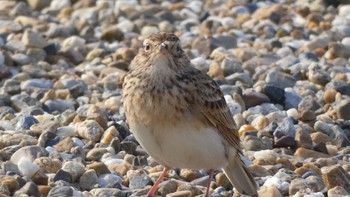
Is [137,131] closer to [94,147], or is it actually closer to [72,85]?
Result: [94,147]

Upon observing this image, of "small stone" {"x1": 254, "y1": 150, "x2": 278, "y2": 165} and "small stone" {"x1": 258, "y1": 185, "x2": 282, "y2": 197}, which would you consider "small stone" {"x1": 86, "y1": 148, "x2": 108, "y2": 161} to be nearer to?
"small stone" {"x1": 254, "y1": 150, "x2": 278, "y2": 165}

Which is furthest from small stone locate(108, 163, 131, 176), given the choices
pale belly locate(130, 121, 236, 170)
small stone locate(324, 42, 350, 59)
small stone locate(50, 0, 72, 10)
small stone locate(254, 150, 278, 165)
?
small stone locate(50, 0, 72, 10)

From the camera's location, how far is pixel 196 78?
7910 mm

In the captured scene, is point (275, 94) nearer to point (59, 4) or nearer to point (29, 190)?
point (29, 190)

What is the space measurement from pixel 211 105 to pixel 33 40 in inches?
214

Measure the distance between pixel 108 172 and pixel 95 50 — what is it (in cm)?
465

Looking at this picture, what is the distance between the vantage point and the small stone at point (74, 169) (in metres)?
8.32

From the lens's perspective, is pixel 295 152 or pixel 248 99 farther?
pixel 248 99

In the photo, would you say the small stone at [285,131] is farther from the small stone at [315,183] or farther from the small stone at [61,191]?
the small stone at [61,191]

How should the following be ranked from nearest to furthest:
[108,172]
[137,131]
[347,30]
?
1. [137,131]
2. [108,172]
3. [347,30]

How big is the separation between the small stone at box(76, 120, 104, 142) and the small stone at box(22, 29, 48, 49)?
3497 millimetres

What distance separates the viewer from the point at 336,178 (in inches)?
324

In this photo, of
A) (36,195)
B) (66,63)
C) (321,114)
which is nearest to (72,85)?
(66,63)

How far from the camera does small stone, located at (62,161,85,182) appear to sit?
832 cm
